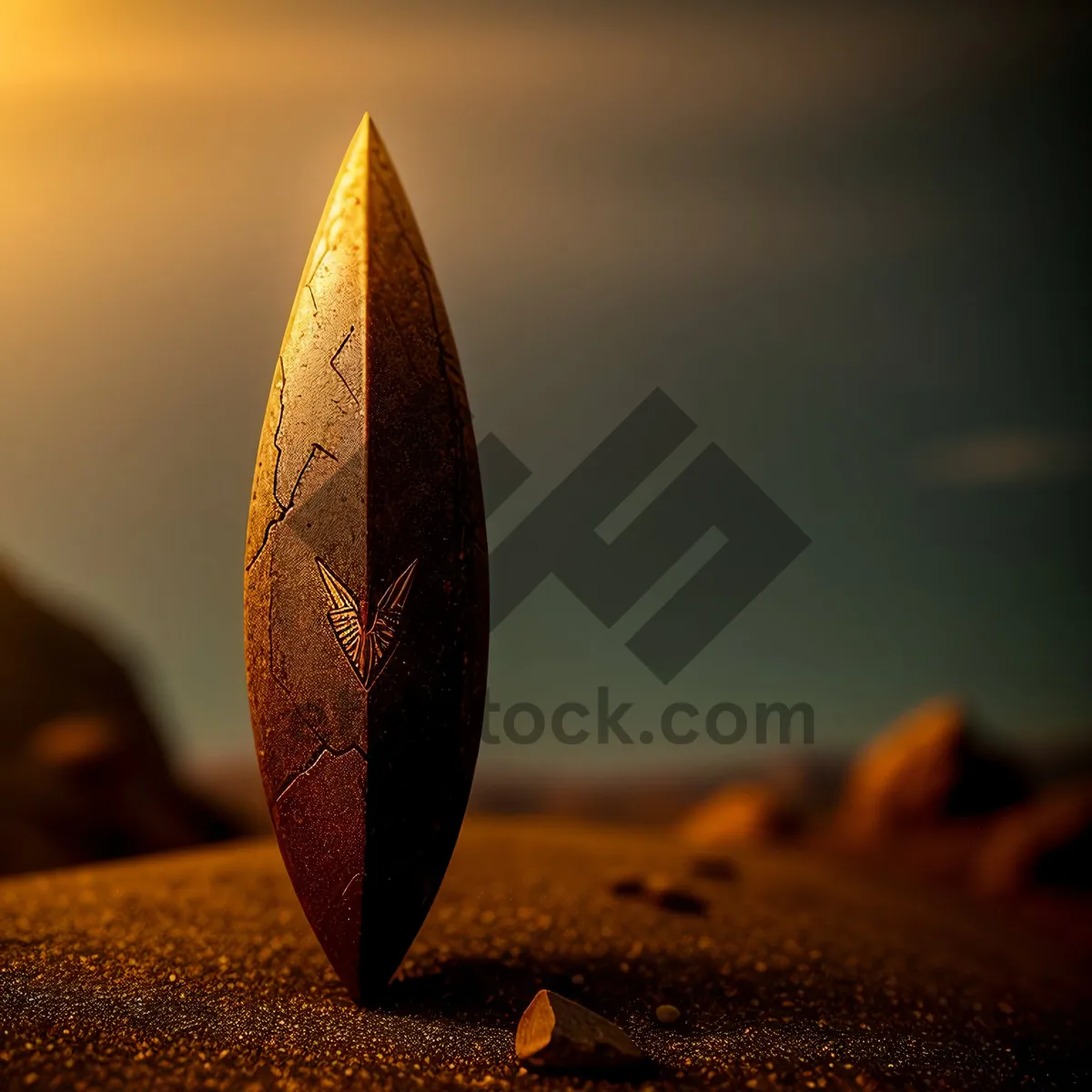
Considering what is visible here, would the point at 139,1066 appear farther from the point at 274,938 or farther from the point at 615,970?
the point at 615,970

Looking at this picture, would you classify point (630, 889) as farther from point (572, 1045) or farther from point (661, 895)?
point (572, 1045)

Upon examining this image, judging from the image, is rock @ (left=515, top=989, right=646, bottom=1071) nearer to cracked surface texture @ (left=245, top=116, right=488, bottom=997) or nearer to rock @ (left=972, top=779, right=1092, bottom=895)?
cracked surface texture @ (left=245, top=116, right=488, bottom=997)

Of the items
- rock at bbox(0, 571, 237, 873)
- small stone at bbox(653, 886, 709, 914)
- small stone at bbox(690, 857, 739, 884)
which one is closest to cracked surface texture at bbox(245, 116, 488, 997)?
small stone at bbox(653, 886, 709, 914)

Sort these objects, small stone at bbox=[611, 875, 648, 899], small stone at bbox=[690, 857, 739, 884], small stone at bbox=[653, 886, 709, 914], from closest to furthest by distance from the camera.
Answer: small stone at bbox=[653, 886, 709, 914], small stone at bbox=[611, 875, 648, 899], small stone at bbox=[690, 857, 739, 884]

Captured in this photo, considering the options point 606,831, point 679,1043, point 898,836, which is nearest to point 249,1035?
point 679,1043

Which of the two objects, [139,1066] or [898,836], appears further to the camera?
[898,836]

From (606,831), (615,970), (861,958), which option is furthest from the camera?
(606,831)
